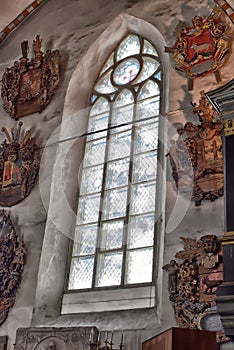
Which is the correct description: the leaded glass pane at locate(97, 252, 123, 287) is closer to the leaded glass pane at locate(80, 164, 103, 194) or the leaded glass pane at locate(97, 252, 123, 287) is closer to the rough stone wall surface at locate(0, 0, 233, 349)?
the rough stone wall surface at locate(0, 0, 233, 349)

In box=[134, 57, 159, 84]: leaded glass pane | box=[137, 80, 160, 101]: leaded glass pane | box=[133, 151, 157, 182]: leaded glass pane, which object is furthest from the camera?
box=[134, 57, 159, 84]: leaded glass pane

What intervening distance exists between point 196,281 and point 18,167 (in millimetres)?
3981

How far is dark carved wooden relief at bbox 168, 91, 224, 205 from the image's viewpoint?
7.90m

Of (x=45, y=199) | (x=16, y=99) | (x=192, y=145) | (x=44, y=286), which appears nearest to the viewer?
(x=192, y=145)

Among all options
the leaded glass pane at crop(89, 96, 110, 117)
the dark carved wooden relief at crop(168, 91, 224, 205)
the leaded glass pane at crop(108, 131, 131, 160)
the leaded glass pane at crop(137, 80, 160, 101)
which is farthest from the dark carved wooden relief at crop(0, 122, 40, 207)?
the dark carved wooden relief at crop(168, 91, 224, 205)

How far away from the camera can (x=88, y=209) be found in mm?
9531

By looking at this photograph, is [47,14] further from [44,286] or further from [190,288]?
[190,288]

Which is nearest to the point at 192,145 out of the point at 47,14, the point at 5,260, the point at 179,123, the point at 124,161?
the point at 179,123

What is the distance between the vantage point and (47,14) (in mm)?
11578

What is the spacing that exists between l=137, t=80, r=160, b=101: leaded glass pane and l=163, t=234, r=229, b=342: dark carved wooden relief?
2934mm

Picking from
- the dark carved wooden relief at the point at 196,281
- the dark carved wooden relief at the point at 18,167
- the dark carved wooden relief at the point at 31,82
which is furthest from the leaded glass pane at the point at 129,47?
the dark carved wooden relief at the point at 196,281

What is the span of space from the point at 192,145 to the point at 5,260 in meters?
3.36

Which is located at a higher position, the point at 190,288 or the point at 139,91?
the point at 139,91

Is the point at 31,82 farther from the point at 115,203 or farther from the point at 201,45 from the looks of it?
the point at 201,45
